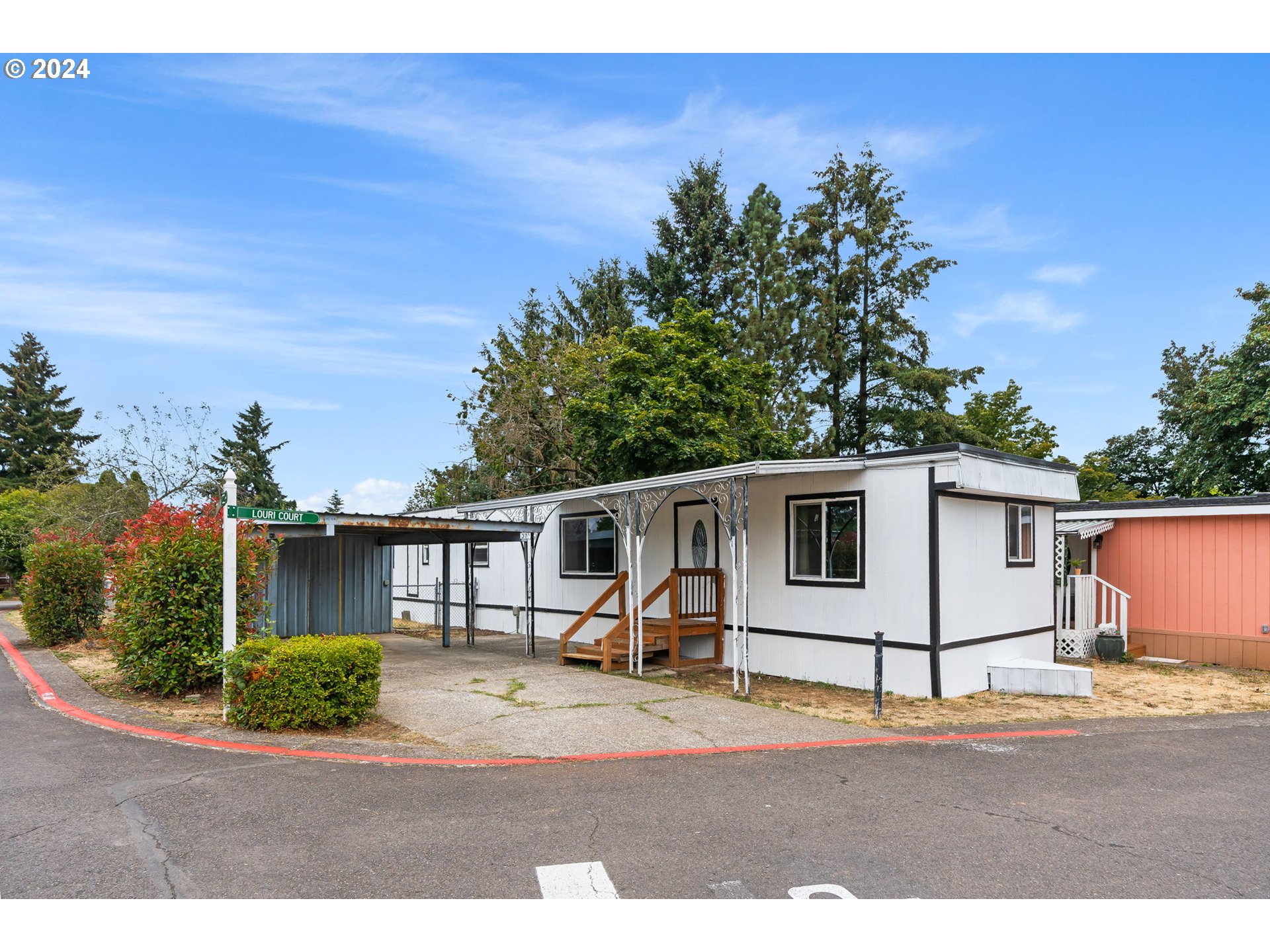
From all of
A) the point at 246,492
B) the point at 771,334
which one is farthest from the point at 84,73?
the point at 246,492

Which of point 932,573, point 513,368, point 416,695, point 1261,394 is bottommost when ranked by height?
point 416,695

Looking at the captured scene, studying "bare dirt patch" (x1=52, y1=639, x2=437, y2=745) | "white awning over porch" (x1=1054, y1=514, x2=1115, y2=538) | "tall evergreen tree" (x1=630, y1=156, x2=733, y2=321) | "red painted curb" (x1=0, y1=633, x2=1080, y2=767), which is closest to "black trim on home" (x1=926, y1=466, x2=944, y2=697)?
"red painted curb" (x1=0, y1=633, x2=1080, y2=767)

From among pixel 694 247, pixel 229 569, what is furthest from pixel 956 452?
pixel 694 247

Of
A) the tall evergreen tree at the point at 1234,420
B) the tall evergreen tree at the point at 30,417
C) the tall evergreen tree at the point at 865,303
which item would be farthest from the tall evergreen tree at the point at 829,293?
the tall evergreen tree at the point at 30,417

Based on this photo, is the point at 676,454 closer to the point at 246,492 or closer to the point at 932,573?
the point at 932,573

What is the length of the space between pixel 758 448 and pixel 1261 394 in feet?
44.8

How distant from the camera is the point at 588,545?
600 inches

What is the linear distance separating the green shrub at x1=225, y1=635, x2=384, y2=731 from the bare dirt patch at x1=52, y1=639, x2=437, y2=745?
0.50 feet

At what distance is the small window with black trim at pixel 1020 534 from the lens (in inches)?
444

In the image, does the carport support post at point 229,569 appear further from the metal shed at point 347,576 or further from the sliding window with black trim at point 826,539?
the sliding window with black trim at point 826,539

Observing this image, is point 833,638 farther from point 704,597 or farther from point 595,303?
point 595,303

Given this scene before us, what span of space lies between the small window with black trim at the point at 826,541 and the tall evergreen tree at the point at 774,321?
13322mm

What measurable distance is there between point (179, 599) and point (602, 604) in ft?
21.2

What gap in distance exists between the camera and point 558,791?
19.0ft
